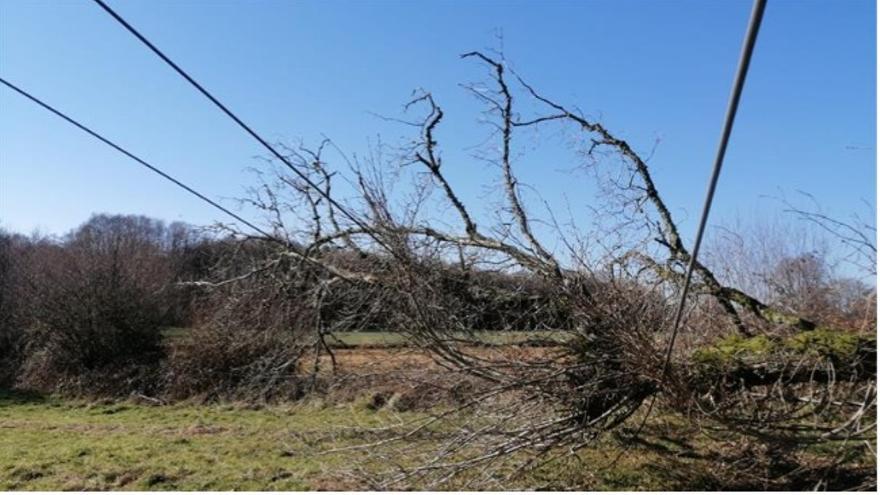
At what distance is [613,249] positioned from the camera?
20.2ft

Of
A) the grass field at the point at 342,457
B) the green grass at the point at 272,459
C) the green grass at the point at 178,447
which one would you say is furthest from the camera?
the green grass at the point at 178,447

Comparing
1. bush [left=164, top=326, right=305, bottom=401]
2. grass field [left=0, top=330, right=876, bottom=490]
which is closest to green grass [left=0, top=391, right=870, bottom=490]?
grass field [left=0, top=330, right=876, bottom=490]

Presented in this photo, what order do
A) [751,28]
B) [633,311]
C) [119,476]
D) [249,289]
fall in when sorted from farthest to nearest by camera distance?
[249,289], [119,476], [633,311], [751,28]

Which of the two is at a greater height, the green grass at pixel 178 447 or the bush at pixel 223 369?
the bush at pixel 223 369

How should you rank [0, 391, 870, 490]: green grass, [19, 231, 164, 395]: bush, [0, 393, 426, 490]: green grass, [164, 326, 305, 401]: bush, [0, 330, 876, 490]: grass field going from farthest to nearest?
1. [19, 231, 164, 395]: bush
2. [164, 326, 305, 401]: bush
3. [0, 393, 426, 490]: green grass
4. [0, 391, 870, 490]: green grass
5. [0, 330, 876, 490]: grass field

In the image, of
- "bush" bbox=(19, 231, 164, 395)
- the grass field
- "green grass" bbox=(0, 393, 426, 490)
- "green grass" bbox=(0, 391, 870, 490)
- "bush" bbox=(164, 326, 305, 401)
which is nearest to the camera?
the grass field

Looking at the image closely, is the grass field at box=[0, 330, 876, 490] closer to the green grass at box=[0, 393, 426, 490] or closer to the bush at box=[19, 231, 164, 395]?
the green grass at box=[0, 393, 426, 490]

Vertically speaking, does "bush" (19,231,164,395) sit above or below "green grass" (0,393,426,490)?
above

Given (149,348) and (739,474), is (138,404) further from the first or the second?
(739,474)

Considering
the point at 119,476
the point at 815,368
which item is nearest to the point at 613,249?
the point at 815,368

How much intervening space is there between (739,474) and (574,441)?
1696 millimetres

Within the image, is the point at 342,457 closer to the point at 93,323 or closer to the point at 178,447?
the point at 178,447

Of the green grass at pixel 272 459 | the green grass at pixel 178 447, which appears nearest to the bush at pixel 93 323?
the green grass at pixel 178 447

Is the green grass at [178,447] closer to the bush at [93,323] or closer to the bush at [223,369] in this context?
the bush at [223,369]
